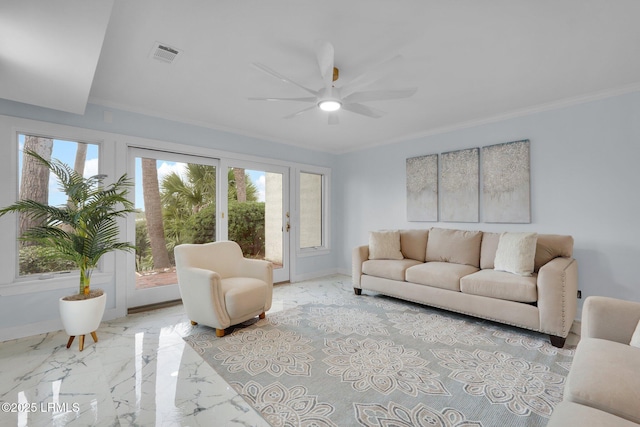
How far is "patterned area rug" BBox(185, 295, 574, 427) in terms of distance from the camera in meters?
1.71

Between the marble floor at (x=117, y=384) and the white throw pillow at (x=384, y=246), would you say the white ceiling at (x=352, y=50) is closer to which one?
the white throw pillow at (x=384, y=246)

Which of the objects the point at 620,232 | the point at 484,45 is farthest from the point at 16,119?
the point at 620,232

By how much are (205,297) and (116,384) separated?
893mm

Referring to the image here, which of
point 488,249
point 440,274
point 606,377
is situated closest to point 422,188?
point 488,249

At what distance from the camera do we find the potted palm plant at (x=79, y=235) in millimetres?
2438

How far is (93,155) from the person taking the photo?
3289mm

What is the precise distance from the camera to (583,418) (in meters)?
0.96

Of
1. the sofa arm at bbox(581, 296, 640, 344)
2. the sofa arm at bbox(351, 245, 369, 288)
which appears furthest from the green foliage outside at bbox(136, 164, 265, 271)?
the sofa arm at bbox(581, 296, 640, 344)

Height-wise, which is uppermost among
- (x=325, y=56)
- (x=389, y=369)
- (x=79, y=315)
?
(x=325, y=56)

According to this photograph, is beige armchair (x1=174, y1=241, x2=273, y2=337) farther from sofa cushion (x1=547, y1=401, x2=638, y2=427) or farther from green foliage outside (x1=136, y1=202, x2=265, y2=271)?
sofa cushion (x1=547, y1=401, x2=638, y2=427)

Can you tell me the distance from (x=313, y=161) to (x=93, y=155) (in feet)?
10.6

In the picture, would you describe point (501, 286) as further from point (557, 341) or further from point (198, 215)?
point (198, 215)

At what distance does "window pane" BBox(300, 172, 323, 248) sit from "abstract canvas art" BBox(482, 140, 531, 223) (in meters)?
2.81

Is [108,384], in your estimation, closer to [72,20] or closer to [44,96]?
[72,20]
